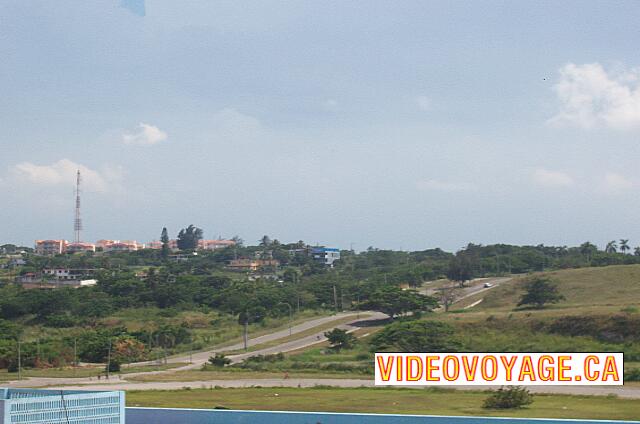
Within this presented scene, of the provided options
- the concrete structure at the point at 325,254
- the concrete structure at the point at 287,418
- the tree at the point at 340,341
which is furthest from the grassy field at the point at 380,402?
the concrete structure at the point at 325,254

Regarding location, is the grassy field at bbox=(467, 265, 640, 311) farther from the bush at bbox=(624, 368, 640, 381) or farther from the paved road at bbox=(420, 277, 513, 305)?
the bush at bbox=(624, 368, 640, 381)

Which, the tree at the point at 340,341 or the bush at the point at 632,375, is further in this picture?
the tree at the point at 340,341

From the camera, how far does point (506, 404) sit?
32.8 metres

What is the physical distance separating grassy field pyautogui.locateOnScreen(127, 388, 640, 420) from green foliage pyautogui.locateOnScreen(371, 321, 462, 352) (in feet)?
62.1

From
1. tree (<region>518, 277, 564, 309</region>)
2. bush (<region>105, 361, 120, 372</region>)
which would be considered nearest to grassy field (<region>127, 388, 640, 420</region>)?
bush (<region>105, 361, 120, 372</region>)

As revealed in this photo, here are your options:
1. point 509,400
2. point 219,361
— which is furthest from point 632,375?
point 219,361

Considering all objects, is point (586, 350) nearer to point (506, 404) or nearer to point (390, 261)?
point (506, 404)

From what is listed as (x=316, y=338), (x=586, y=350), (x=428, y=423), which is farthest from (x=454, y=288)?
(x=428, y=423)

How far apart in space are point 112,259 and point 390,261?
206 feet

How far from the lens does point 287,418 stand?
2464 cm

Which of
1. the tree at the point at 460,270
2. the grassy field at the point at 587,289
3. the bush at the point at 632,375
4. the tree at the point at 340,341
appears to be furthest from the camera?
the tree at the point at 460,270

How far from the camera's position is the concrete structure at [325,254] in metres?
194

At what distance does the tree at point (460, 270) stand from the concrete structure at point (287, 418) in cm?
9383

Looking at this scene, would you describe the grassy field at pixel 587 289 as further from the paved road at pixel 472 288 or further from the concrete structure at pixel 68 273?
the concrete structure at pixel 68 273
